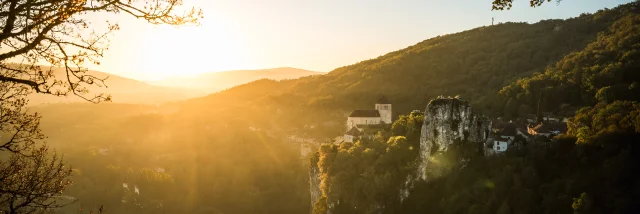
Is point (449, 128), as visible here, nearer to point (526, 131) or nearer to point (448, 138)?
point (448, 138)

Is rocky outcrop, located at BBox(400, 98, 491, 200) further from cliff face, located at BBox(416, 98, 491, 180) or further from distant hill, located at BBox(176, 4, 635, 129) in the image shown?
distant hill, located at BBox(176, 4, 635, 129)

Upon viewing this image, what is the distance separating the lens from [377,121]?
67.8 m

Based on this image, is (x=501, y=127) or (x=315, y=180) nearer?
(x=315, y=180)

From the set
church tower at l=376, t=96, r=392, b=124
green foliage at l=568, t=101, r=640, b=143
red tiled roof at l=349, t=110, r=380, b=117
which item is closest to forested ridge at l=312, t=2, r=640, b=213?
green foliage at l=568, t=101, r=640, b=143

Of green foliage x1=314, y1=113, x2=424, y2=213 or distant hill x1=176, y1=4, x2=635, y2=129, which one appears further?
distant hill x1=176, y1=4, x2=635, y2=129

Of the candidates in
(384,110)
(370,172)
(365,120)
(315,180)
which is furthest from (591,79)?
(315,180)

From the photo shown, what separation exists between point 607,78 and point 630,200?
146 feet

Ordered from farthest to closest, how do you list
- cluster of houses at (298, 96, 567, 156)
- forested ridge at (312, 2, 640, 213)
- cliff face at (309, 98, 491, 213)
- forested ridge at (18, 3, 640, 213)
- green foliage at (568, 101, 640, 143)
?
cluster of houses at (298, 96, 567, 156) → cliff face at (309, 98, 491, 213) → green foliage at (568, 101, 640, 143) → forested ridge at (18, 3, 640, 213) → forested ridge at (312, 2, 640, 213)

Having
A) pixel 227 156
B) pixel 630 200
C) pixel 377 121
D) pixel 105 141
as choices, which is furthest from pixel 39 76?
pixel 105 141

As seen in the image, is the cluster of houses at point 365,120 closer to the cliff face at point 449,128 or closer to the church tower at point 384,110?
the church tower at point 384,110

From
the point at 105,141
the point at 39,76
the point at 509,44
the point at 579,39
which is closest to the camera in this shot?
the point at 39,76

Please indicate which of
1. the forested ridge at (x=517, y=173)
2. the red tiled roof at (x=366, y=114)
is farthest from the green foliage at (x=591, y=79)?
the red tiled roof at (x=366, y=114)

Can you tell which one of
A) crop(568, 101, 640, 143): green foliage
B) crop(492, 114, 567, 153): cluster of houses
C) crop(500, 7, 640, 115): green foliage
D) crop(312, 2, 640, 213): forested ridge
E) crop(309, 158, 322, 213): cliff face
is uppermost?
crop(500, 7, 640, 115): green foliage

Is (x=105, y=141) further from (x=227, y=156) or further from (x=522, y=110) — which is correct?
(x=522, y=110)
